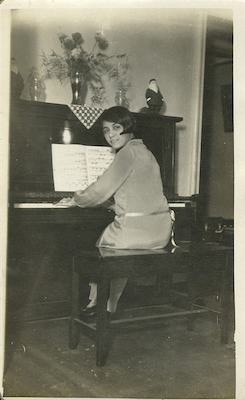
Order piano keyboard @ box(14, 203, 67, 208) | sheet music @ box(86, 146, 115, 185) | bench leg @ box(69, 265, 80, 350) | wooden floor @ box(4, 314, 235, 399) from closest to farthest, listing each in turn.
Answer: wooden floor @ box(4, 314, 235, 399) → bench leg @ box(69, 265, 80, 350) → piano keyboard @ box(14, 203, 67, 208) → sheet music @ box(86, 146, 115, 185)

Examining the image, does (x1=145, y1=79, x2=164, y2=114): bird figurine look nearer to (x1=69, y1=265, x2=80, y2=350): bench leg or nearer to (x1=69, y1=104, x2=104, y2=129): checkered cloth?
(x1=69, y1=104, x2=104, y2=129): checkered cloth

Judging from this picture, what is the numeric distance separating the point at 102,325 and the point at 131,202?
0.81 metres

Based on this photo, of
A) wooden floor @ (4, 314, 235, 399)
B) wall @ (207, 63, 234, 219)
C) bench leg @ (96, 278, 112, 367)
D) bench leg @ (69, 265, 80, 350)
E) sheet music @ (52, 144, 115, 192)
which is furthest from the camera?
wall @ (207, 63, 234, 219)

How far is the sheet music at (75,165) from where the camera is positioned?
313cm

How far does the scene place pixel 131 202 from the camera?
106 inches

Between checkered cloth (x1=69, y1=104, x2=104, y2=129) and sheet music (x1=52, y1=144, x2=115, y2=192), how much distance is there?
19 centimetres

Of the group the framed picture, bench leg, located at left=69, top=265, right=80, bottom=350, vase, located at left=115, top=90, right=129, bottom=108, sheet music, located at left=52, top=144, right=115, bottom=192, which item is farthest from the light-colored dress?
the framed picture

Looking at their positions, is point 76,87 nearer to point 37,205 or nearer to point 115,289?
point 37,205

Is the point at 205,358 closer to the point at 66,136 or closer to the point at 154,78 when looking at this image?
the point at 66,136

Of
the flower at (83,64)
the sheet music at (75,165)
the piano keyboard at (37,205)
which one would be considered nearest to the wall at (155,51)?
the flower at (83,64)

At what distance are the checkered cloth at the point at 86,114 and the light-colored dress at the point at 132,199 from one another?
0.66 metres

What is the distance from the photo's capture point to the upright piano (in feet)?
9.18

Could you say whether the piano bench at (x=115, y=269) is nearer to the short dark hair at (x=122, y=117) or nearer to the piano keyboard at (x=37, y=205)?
the piano keyboard at (x=37, y=205)

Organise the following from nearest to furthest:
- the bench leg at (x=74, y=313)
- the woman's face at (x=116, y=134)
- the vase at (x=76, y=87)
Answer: the bench leg at (x=74, y=313)
the woman's face at (x=116, y=134)
the vase at (x=76, y=87)
